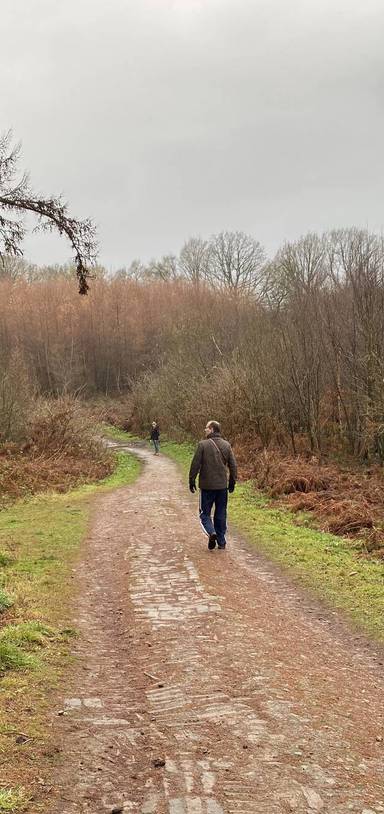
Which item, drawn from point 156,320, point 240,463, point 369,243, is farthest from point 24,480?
point 156,320

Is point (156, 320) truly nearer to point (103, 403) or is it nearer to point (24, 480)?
point (103, 403)

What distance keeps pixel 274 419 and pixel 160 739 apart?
18.0 m

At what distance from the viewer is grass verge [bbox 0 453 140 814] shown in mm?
3465

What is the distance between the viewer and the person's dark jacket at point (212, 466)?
29.8 ft

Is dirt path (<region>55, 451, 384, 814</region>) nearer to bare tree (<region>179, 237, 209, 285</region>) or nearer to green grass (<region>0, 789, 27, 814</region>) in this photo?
green grass (<region>0, 789, 27, 814</region>)

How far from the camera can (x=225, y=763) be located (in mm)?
3621

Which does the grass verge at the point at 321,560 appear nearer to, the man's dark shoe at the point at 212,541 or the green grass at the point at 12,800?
the man's dark shoe at the point at 212,541

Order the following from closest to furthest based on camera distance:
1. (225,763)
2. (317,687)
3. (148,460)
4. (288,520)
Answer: (225,763)
(317,687)
(288,520)
(148,460)

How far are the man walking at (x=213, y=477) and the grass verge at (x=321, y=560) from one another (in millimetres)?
1132

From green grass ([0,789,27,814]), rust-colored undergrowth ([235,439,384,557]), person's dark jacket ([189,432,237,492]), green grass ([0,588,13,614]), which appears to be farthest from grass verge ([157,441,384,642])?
green grass ([0,789,27,814])

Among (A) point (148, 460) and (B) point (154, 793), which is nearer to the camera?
(B) point (154, 793)

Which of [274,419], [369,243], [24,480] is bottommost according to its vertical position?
[24,480]

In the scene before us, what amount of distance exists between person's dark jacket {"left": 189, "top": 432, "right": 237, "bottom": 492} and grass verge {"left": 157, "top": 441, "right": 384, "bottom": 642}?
1533 millimetres

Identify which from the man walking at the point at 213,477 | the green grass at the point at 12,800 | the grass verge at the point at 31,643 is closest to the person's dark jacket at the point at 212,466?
the man walking at the point at 213,477
